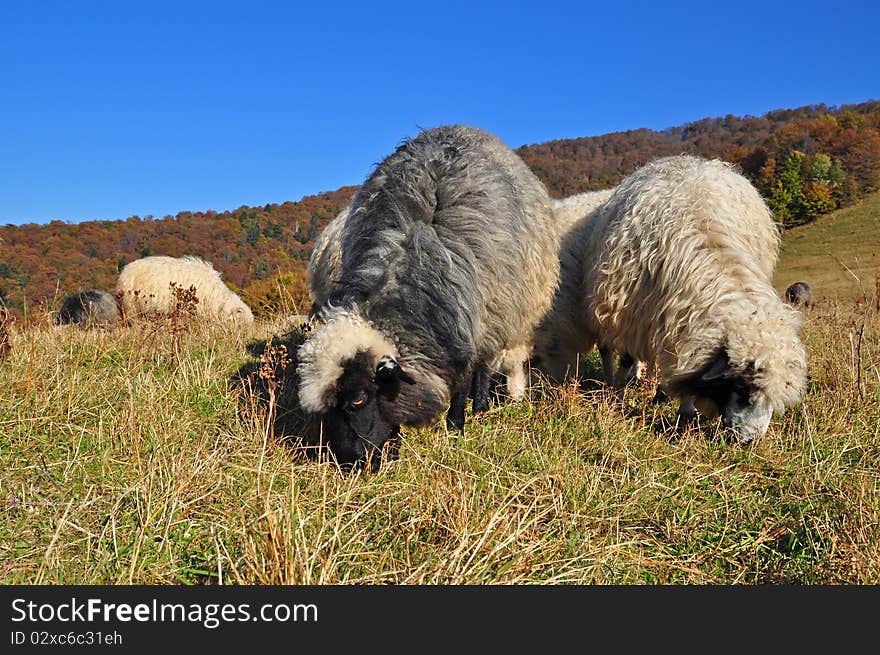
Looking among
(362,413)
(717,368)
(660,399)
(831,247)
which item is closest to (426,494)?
(362,413)

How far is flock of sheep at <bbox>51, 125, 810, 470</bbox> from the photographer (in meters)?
4.17

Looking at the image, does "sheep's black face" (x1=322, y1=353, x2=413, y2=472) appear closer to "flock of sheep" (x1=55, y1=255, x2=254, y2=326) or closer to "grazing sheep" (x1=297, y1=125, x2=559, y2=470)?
"grazing sheep" (x1=297, y1=125, x2=559, y2=470)

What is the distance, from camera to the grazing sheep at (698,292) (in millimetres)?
4680

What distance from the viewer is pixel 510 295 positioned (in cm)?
523

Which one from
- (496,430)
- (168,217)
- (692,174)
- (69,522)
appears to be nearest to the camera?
(69,522)

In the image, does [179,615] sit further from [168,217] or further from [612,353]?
[168,217]

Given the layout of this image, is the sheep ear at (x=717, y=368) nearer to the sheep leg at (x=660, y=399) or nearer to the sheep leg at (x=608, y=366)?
the sheep leg at (x=660, y=399)

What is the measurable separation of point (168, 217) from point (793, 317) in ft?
143

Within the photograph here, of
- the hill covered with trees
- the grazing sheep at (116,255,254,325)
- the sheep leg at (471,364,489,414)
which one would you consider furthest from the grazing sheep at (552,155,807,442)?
the grazing sheep at (116,255,254,325)

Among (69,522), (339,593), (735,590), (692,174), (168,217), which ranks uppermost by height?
(168,217)

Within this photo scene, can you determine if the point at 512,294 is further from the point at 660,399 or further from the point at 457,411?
the point at 660,399

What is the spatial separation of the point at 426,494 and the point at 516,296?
2.40m

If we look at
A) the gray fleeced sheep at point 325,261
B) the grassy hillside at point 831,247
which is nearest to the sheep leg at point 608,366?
the gray fleeced sheep at point 325,261

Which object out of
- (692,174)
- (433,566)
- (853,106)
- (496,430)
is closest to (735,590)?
(433,566)
